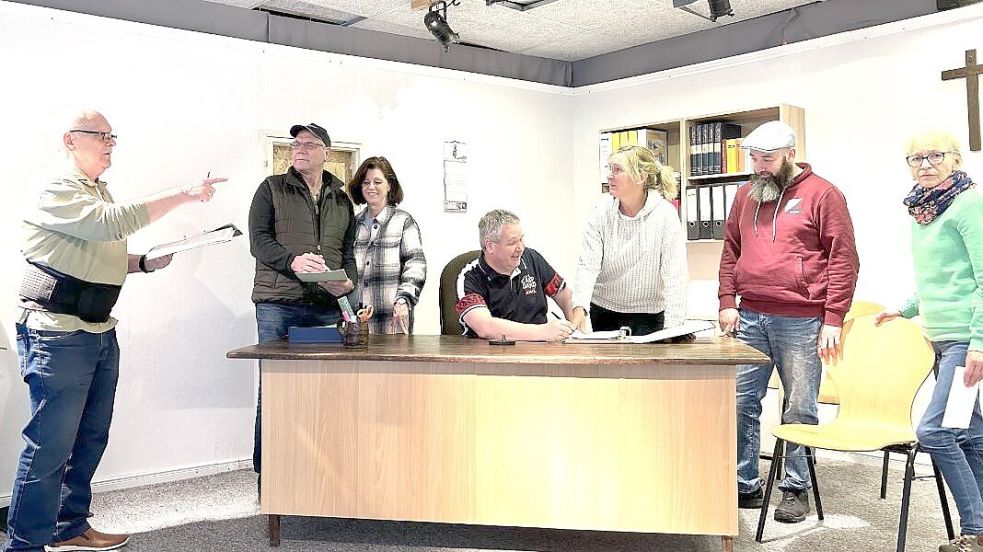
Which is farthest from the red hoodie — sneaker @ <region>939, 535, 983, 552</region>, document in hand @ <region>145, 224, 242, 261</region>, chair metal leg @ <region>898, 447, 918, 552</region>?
document in hand @ <region>145, 224, 242, 261</region>

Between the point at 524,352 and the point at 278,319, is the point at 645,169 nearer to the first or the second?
the point at 524,352

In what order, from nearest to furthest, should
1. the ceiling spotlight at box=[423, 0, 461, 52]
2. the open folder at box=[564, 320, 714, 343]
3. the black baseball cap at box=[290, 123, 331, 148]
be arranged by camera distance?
the open folder at box=[564, 320, 714, 343]
the black baseball cap at box=[290, 123, 331, 148]
the ceiling spotlight at box=[423, 0, 461, 52]

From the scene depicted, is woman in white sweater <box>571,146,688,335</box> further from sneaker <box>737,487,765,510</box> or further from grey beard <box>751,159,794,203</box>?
sneaker <box>737,487,765,510</box>

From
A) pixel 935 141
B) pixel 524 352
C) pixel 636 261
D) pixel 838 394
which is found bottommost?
pixel 838 394

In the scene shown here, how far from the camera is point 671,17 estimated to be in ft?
18.0

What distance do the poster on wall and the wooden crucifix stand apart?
2907 millimetres

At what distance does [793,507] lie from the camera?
381 centimetres

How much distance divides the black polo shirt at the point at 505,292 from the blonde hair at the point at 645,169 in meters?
0.58

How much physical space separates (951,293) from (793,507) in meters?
1.18

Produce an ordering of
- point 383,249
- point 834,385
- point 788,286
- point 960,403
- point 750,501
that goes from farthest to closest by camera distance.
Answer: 1. point 383,249
2. point 834,385
3. point 750,501
4. point 788,286
5. point 960,403

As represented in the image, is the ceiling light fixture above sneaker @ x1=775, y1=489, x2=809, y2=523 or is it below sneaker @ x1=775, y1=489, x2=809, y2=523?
above

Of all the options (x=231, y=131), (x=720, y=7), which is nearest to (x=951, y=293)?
(x=720, y=7)

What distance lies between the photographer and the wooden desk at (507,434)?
3.17 meters

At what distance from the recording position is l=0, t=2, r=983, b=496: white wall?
4.30 m
